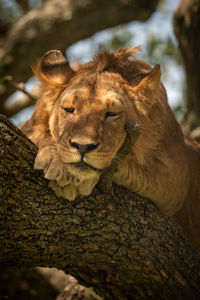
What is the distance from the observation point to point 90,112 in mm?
2717

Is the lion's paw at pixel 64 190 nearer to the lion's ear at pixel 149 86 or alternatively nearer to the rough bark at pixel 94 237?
the rough bark at pixel 94 237

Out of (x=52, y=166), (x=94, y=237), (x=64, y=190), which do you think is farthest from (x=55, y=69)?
(x=94, y=237)

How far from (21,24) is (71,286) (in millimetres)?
4306

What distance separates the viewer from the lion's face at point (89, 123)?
254 cm

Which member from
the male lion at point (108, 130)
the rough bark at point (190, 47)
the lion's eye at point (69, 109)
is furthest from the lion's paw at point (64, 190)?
the rough bark at point (190, 47)

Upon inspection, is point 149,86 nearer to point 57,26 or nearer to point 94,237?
point 94,237

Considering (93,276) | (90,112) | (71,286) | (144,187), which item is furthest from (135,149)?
(71,286)

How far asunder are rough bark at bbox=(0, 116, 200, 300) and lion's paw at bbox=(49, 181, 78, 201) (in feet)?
0.12

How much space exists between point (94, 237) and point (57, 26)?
429 cm

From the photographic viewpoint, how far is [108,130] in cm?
274

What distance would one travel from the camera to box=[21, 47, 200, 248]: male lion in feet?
8.54

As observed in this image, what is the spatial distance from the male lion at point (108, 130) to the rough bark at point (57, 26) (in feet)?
9.08

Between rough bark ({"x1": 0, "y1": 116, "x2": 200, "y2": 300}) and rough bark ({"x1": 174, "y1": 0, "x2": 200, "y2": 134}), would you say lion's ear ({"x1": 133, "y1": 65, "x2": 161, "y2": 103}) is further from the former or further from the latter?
rough bark ({"x1": 174, "y1": 0, "x2": 200, "y2": 134})

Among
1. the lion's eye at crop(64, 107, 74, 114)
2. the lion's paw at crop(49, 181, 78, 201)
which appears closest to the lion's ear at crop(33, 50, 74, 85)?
the lion's eye at crop(64, 107, 74, 114)
